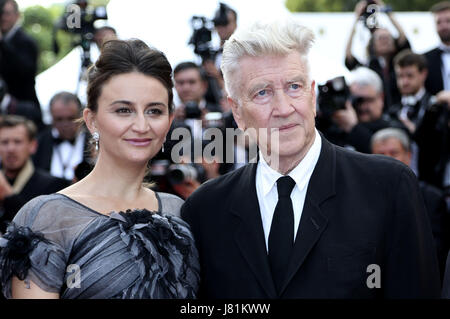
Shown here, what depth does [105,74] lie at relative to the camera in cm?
282

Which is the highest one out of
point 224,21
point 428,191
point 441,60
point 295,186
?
point 224,21

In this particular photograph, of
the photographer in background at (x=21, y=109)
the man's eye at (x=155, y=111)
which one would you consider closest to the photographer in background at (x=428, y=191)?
the man's eye at (x=155, y=111)

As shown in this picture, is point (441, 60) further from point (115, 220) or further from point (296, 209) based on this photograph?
point (115, 220)

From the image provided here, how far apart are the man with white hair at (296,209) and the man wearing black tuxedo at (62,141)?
3174 millimetres

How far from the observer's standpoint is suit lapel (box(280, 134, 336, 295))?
8.03ft

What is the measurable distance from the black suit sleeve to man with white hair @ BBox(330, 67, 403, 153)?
2.65m

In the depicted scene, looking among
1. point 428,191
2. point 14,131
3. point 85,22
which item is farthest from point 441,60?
point 14,131

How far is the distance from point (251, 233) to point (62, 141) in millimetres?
3663

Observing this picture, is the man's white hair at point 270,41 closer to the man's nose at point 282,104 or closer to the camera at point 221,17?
the man's nose at point 282,104

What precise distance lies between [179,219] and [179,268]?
0.23 metres

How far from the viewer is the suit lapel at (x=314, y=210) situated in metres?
2.45

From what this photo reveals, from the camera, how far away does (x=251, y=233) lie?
2.57m

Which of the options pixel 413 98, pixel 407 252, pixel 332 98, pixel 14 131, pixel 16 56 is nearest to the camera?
pixel 407 252
